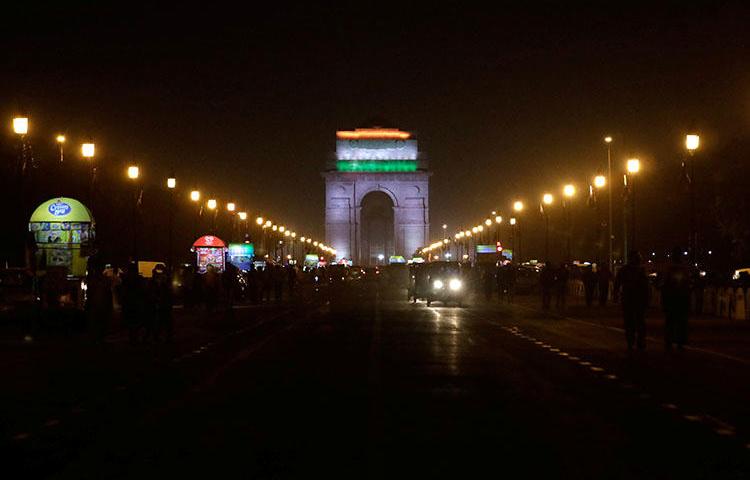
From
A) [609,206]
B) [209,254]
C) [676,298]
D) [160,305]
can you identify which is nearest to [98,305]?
[160,305]

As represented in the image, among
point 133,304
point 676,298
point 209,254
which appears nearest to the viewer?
point 676,298

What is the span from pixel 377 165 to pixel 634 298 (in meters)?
170

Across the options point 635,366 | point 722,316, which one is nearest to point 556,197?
point 722,316

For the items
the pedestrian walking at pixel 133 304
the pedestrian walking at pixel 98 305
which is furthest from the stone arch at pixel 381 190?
the pedestrian walking at pixel 98 305

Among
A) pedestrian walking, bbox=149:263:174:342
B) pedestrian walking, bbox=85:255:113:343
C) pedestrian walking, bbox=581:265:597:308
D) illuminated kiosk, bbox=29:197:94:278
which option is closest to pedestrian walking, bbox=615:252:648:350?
pedestrian walking, bbox=149:263:174:342

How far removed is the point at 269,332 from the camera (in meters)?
32.5

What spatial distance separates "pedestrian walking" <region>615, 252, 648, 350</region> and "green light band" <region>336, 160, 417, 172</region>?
549ft

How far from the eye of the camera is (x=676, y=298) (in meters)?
24.9

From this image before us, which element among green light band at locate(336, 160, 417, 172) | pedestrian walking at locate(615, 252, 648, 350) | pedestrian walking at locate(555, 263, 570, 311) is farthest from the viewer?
green light band at locate(336, 160, 417, 172)

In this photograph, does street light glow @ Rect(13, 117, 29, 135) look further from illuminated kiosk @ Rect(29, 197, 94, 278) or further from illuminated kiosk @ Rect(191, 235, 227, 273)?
illuminated kiosk @ Rect(191, 235, 227, 273)

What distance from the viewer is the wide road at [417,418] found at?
10.3 meters

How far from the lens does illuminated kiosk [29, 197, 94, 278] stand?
44906mm

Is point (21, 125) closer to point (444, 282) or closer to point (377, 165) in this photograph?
→ point (444, 282)

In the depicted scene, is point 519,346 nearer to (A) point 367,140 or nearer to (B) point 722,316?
(B) point 722,316
